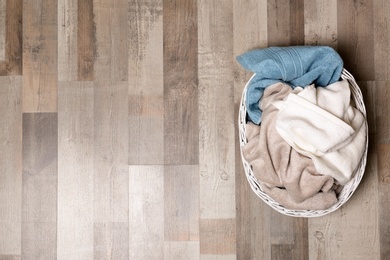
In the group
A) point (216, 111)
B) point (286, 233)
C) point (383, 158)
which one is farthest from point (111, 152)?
point (383, 158)

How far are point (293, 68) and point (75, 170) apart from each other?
0.65 m

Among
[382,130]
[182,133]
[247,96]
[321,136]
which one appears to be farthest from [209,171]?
[382,130]

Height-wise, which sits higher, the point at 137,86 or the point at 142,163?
the point at 137,86

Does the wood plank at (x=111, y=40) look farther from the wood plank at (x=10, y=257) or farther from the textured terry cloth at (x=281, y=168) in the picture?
the wood plank at (x=10, y=257)

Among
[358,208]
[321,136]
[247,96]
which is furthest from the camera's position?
[358,208]

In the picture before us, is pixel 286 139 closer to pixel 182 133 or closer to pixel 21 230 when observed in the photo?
pixel 182 133

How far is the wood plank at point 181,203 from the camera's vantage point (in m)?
1.26

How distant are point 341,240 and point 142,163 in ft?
1.90

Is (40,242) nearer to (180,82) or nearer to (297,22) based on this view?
(180,82)

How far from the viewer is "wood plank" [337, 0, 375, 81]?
128 centimetres

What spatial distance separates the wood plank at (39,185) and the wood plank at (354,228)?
2.36 ft

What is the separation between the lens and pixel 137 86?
129cm

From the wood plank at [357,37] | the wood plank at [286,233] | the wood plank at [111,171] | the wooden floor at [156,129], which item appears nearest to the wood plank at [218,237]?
the wooden floor at [156,129]

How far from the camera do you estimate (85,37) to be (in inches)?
51.1
